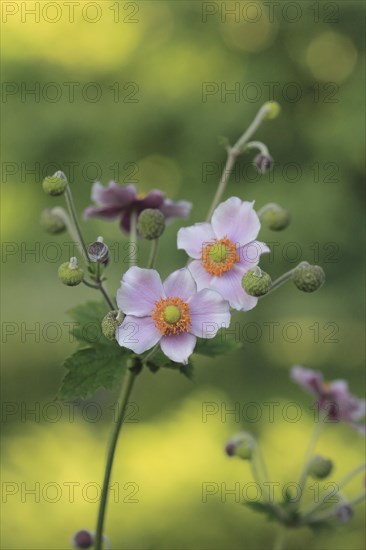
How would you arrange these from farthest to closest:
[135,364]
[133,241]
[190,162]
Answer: [190,162], [133,241], [135,364]

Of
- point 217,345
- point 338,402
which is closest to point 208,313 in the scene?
point 217,345

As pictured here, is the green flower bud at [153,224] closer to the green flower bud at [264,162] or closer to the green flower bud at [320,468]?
the green flower bud at [264,162]

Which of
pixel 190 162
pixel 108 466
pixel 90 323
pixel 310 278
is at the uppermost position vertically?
pixel 310 278

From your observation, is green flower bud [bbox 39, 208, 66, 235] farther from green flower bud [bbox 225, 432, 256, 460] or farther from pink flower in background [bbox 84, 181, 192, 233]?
green flower bud [bbox 225, 432, 256, 460]

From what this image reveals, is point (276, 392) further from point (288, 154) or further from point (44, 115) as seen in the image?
point (44, 115)

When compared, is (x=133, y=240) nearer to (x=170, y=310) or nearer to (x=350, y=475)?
(x=170, y=310)

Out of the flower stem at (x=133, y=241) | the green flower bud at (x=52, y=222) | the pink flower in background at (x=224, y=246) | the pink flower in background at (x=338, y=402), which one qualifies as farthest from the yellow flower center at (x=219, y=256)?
the pink flower in background at (x=338, y=402)
